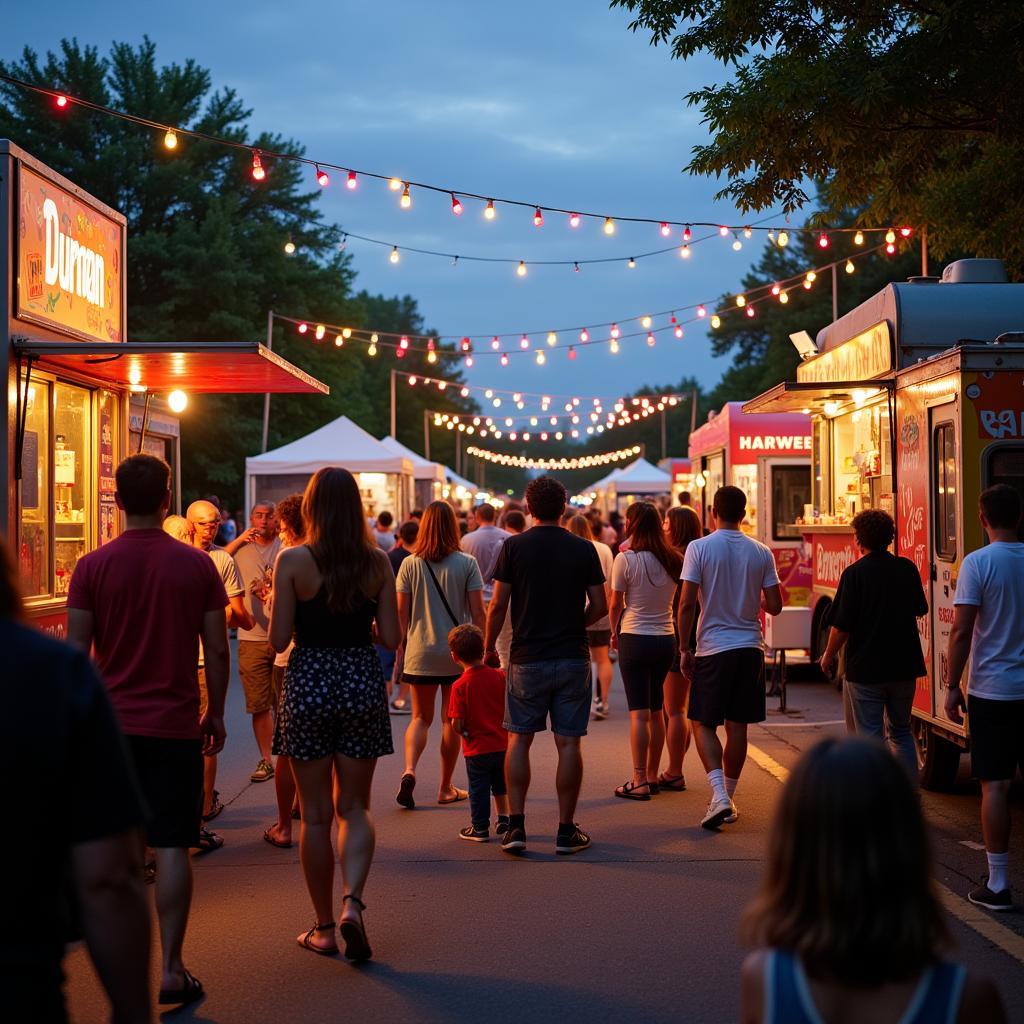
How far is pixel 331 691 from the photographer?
5500 millimetres

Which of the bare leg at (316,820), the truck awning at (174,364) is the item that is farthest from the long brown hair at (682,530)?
the bare leg at (316,820)

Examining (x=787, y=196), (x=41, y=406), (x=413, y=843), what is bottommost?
(x=413, y=843)

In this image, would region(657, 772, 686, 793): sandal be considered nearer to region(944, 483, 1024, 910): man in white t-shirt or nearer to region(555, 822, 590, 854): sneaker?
region(555, 822, 590, 854): sneaker

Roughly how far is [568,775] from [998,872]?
2.28m

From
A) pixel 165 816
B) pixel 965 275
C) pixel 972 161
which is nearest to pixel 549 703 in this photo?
pixel 165 816

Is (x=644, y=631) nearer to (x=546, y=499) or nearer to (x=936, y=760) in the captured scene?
(x=546, y=499)

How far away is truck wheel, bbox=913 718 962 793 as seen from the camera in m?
8.93

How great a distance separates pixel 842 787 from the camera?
212 centimetres

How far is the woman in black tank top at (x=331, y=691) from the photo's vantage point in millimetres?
5500

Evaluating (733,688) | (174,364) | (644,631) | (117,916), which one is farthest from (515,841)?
(117,916)

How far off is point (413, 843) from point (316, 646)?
2.54 meters

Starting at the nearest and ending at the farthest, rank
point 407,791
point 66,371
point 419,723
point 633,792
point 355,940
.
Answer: point 355,940 < point 66,371 < point 407,791 < point 419,723 < point 633,792

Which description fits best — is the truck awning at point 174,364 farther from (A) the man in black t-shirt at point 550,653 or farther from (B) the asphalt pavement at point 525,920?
(B) the asphalt pavement at point 525,920

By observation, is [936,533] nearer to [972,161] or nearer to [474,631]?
[474,631]
